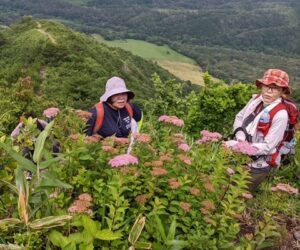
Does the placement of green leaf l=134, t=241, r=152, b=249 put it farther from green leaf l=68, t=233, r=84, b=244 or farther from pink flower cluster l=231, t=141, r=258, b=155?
pink flower cluster l=231, t=141, r=258, b=155

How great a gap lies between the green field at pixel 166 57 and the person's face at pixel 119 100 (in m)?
96.8

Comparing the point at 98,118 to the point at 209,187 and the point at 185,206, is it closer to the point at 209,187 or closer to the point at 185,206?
the point at 209,187

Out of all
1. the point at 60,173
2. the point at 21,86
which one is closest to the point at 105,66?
the point at 21,86

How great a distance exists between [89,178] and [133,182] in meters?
0.27

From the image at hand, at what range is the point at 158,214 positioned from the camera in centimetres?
277

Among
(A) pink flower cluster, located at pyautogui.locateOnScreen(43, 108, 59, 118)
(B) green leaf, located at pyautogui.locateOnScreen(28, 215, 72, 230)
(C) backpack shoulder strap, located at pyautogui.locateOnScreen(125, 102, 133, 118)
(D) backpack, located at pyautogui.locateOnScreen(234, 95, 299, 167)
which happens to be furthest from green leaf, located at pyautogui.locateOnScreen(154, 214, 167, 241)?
(C) backpack shoulder strap, located at pyautogui.locateOnScreen(125, 102, 133, 118)

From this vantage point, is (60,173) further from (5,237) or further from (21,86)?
(21,86)

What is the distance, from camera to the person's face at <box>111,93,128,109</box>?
4.91m

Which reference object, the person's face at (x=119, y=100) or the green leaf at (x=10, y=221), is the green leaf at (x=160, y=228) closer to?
the green leaf at (x=10, y=221)

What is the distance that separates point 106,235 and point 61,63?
173 feet

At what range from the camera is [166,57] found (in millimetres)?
125750

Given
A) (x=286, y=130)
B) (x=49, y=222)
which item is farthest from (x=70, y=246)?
(x=286, y=130)

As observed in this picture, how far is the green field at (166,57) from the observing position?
359 feet

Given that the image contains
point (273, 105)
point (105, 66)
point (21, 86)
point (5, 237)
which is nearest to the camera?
point (5, 237)
